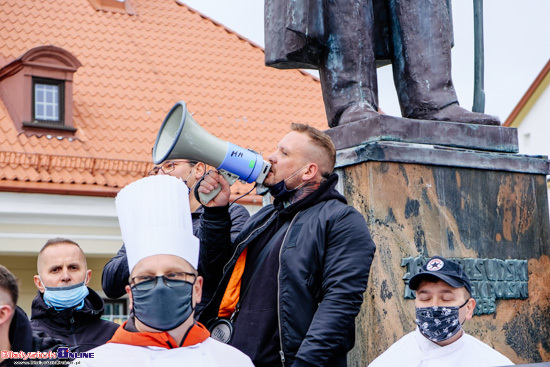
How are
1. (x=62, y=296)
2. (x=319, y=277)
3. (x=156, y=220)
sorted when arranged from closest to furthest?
(x=156, y=220) < (x=319, y=277) < (x=62, y=296)

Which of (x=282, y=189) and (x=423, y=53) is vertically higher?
(x=423, y=53)

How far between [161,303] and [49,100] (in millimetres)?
11651

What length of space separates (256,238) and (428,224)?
3.08 feet

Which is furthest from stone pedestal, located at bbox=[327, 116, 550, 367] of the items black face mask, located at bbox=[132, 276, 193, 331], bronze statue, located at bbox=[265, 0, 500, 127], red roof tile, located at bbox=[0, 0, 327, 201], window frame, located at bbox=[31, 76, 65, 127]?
window frame, located at bbox=[31, 76, 65, 127]

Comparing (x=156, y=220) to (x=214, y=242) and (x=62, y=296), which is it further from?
(x=62, y=296)

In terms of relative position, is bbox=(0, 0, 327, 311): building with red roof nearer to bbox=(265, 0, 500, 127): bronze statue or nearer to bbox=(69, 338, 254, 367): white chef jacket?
bbox=(265, 0, 500, 127): bronze statue

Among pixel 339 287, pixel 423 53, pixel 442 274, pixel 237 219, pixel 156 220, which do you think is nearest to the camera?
pixel 156 220

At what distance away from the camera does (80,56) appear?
15320mm

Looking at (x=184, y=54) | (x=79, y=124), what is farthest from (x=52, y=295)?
(x=184, y=54)

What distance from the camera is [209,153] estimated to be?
3969 mm

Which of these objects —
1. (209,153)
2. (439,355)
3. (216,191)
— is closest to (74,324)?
(216,191)

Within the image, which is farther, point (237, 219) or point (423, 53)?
point (423, 53)

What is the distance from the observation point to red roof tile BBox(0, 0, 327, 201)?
13.0 m

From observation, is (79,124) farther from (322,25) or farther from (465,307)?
(465,307)
